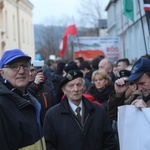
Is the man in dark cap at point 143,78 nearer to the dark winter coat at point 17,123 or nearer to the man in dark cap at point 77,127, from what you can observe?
the man in dark cap at point 77,127

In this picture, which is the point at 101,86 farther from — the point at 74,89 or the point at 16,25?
the point at 16,25

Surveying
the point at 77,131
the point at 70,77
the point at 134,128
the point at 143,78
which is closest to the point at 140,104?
the point at 134,128

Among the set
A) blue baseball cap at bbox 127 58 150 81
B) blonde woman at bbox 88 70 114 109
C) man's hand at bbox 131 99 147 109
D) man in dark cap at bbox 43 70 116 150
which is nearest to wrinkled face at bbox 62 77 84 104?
man in dark cap at bbox 43 70 116 150

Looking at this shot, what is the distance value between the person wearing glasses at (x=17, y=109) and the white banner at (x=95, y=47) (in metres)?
13.2

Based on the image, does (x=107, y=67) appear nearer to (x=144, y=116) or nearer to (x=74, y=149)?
(x=74, y=149)

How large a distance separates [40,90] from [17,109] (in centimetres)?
364

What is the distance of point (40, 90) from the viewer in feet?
22.0

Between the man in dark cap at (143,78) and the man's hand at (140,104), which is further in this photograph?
the man in dark cap at (143,78)

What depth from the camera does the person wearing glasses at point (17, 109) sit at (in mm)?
2943

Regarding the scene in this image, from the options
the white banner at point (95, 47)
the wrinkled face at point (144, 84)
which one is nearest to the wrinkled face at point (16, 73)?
the wrinkled face at point (144, 84)

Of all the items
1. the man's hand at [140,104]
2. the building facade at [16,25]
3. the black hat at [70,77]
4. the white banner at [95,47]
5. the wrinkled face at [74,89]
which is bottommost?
the man's hand at [140,104]

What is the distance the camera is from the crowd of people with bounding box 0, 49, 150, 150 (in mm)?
3035

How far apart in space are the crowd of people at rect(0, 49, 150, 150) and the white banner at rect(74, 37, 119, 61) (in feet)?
35.2

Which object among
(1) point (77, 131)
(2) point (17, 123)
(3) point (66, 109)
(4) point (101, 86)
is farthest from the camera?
(4) point (101, 86)
